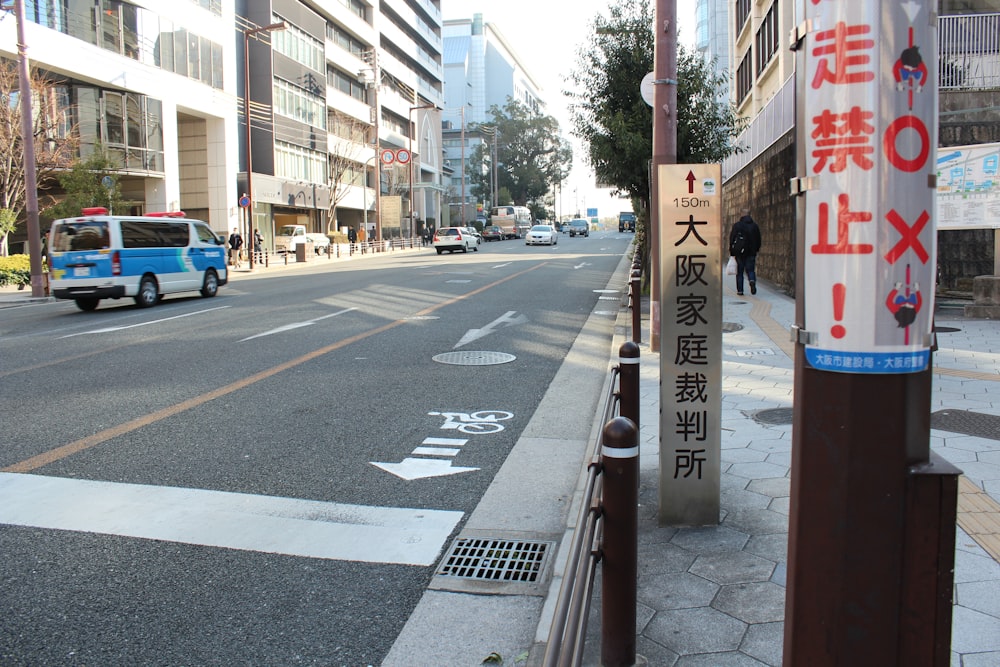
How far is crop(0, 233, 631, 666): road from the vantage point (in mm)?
3438

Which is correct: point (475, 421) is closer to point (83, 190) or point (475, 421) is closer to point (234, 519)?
point (234, 519)

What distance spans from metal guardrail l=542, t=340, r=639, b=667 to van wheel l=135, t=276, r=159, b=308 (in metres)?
16.7

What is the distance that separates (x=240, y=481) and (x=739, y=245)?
548 inches

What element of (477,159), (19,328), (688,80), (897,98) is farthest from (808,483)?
(477,159)

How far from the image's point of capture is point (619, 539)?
2.72 meters

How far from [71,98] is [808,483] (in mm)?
36040

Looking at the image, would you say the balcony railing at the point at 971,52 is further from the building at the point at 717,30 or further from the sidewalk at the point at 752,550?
the building at the point at 717,30

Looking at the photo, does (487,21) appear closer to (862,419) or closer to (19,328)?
(19,328)

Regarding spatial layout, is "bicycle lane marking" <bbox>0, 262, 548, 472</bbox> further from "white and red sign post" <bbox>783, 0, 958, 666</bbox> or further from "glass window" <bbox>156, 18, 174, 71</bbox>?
"glass window" <bbox>156, 18, 174, 71</bbox>

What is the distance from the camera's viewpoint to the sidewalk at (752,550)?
10.1 ft

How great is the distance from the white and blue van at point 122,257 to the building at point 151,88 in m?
13.9

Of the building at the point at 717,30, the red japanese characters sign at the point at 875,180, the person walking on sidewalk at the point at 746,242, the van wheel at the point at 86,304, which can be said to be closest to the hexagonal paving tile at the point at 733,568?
the red japanese characters sign at the point at 875,180

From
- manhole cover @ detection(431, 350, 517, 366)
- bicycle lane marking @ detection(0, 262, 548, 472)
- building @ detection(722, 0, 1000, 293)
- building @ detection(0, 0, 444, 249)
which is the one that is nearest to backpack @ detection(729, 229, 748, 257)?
building @ detection(722, 0, 1000, 293)

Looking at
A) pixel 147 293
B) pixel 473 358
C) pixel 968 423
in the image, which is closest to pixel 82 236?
pixel 147 293
